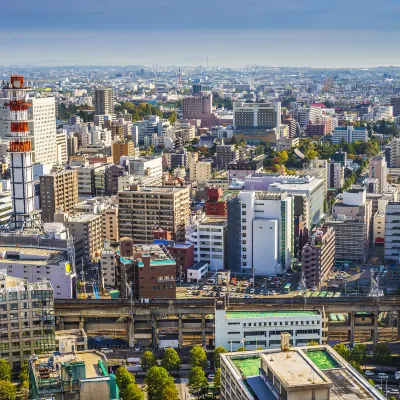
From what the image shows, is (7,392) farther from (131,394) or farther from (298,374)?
(298,374)

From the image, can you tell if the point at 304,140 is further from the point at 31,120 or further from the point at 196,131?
the point at 31,120

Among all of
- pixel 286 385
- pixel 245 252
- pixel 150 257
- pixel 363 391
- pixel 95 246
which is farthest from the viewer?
pixel 95 246

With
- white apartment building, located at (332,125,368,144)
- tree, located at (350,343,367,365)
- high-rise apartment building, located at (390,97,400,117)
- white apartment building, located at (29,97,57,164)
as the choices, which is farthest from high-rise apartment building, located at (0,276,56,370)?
high-rise apartment building, located at (390,97,400,117)

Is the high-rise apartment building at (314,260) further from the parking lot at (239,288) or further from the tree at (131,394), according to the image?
the tree at (131,394)

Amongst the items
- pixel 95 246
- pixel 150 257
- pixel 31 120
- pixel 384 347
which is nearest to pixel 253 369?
pixel 384 347

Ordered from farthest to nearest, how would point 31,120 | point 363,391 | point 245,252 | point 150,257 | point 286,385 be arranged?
point 31,120 < point 245,252 < point 150,257 < point 363,391 < point 286,385

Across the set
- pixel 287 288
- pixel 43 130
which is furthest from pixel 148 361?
pixel 43 130
